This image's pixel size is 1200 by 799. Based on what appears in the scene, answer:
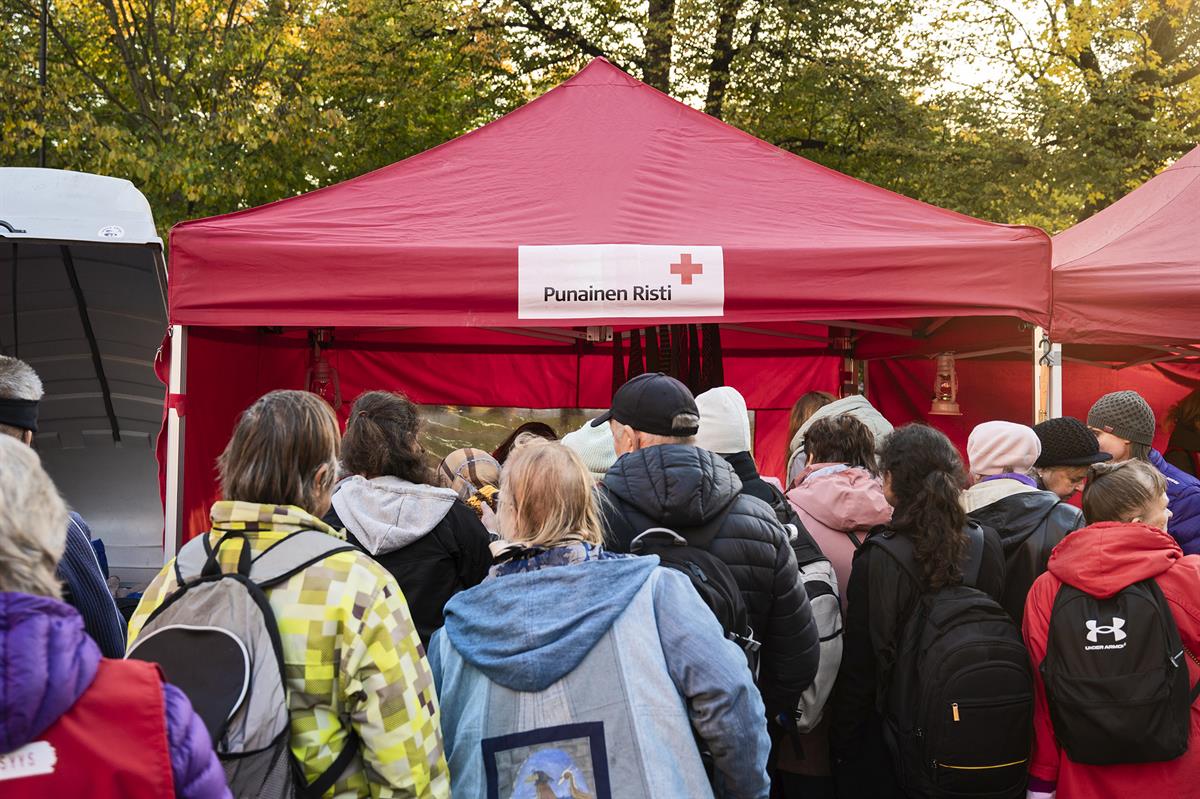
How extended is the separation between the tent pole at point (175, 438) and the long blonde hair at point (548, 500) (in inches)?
102

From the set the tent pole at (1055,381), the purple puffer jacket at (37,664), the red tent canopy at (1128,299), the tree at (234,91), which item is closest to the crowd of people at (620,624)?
the purple puffer jacket at (37,664)

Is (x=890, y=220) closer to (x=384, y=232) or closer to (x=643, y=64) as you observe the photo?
(x=384, y=232)

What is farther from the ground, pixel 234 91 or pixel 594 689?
pixel 234 91

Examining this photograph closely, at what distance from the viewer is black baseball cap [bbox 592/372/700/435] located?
2.63 meters

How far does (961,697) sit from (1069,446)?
3.66 feet

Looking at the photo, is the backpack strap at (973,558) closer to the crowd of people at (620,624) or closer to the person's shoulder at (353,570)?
the crowd of people at (620,624)

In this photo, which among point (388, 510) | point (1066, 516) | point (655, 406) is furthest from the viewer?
point (1066, 516)

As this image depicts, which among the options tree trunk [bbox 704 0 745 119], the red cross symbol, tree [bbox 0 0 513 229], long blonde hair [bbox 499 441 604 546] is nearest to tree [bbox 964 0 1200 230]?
tree trunk [bbox 704 0 745 119]

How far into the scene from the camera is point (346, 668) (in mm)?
1871

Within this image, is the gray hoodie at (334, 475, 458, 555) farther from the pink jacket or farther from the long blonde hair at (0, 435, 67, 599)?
the long blonde hair at (0, 435, 67, 599)

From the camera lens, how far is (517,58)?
554 inches

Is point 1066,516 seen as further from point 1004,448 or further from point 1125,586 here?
point 1125,586

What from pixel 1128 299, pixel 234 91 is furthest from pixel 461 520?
pixel 234 91

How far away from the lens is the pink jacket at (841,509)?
3377 mm
